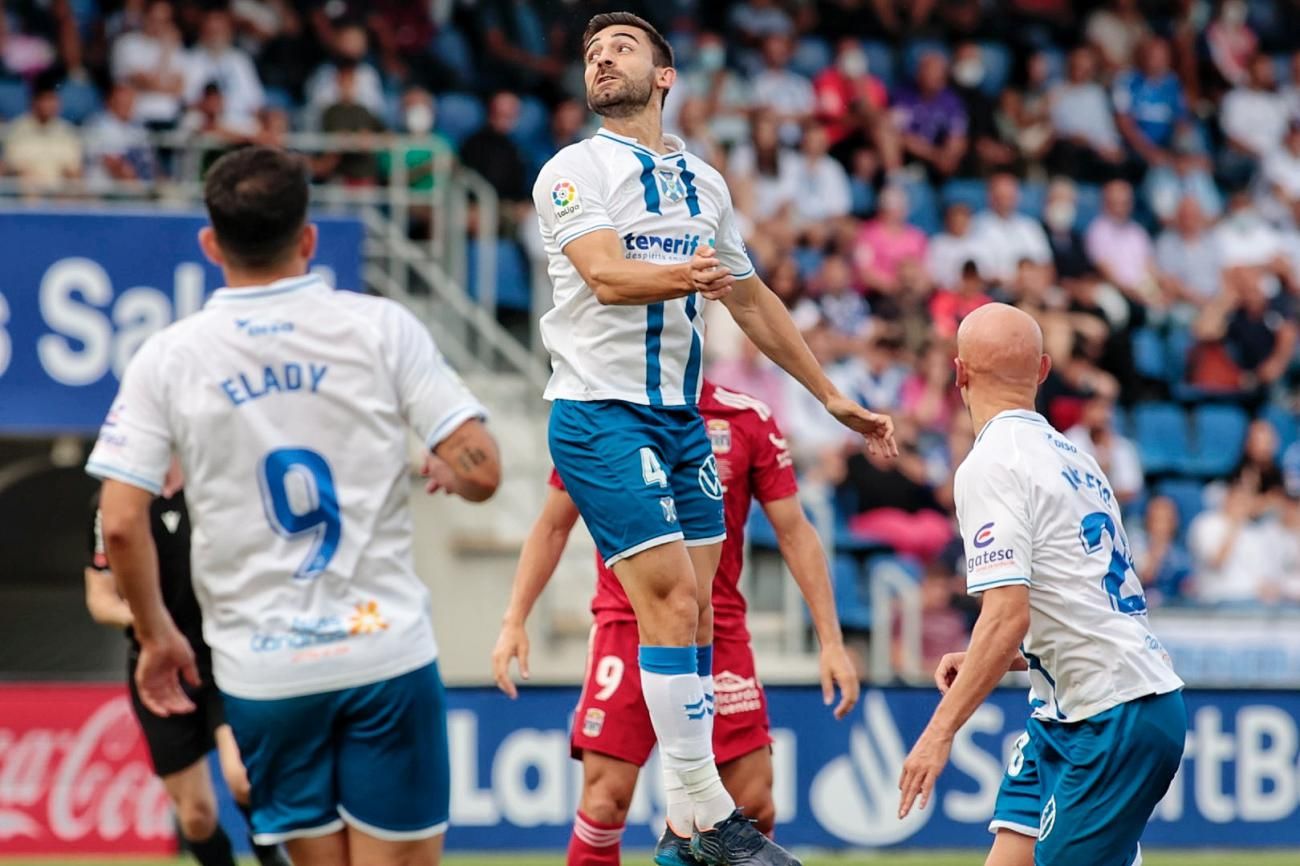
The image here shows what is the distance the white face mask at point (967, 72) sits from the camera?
18281 millimetres

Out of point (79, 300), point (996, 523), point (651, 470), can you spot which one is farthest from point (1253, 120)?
point (996, 523)

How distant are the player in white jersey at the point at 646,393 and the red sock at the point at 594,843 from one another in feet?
1.48

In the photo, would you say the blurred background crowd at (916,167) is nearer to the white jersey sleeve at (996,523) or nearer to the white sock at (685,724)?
the white sock at (685,724)

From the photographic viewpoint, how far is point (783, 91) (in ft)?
Result: 56.7

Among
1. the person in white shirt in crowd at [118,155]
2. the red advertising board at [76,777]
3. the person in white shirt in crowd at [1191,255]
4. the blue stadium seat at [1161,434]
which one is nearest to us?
the red advertising board at [76,777]

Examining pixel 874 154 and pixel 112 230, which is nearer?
pixel 112 230

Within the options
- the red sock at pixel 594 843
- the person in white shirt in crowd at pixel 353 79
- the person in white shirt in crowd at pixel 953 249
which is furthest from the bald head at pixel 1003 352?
the person in white shirt in crowd at pixel 953 249

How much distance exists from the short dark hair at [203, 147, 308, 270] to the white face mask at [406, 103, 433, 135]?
9993 mm

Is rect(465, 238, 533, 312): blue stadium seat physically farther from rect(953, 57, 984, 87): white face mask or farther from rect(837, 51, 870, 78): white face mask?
rect(953, 57, 984, 87): white face mask

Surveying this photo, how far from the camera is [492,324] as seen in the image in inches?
557

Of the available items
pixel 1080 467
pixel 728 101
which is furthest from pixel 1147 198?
pixel 1080 467

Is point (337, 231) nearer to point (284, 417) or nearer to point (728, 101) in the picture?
point (728, 101)

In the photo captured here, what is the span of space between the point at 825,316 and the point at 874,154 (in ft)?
9.67

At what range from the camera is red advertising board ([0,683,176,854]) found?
11.2 m
